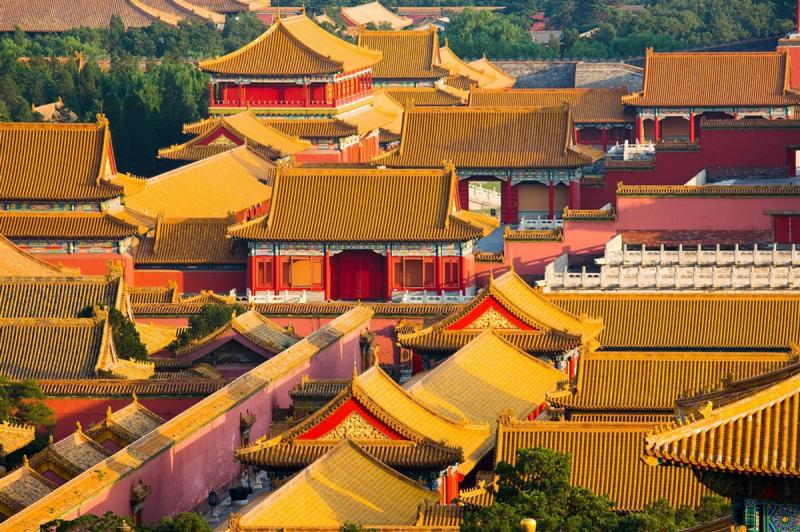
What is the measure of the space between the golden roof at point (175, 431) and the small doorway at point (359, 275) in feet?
33.3

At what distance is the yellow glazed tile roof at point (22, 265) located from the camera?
55531 millimetres

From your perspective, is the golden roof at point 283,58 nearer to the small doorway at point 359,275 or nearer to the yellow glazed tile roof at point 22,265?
the small doorway at point 359,275

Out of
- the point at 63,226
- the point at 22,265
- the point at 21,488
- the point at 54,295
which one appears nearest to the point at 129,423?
the point at 21,488

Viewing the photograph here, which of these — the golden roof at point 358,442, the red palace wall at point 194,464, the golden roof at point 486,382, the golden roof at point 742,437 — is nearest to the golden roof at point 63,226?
the red palace wall at point 194,464

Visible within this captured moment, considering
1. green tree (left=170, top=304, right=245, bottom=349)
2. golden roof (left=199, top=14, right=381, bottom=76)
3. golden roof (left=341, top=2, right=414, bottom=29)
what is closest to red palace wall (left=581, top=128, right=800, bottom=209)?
golden roof (left=199, top=14, right=381, bottom=76)

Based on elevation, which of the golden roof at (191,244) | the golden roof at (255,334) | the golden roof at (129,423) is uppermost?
the golden roof at (191,244)

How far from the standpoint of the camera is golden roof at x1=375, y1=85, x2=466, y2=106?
101m

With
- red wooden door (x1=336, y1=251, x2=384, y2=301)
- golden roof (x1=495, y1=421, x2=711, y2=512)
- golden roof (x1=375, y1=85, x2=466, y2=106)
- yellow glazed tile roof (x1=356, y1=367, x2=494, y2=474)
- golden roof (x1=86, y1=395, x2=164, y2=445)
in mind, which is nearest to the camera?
golden roof (x1=495, y1=421, x2=711, y2=512)

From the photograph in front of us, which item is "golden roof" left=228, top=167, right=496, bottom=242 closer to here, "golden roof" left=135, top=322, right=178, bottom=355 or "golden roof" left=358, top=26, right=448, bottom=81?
"golden roof" left=135, top=322, right=178, bottom=355

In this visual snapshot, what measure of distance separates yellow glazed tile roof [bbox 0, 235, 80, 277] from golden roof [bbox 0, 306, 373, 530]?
7470mm

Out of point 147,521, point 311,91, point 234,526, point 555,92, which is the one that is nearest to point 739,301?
point 147,521

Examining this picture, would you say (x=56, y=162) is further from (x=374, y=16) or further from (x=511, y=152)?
(x=374, y=16)

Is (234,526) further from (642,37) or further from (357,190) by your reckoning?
(642,37)

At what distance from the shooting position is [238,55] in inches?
3482
